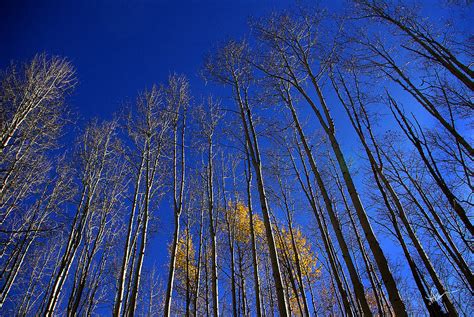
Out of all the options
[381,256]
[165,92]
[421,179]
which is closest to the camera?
[381,256]

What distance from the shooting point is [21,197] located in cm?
970

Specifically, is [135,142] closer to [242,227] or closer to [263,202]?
[263,202]

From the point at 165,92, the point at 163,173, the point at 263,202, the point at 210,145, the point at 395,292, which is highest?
the point at 165,92

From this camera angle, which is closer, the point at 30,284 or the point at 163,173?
the point at 163,173

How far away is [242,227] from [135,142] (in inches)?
297

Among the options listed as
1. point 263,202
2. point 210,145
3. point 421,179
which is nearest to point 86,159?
point 210,145

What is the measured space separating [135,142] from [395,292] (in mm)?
8439

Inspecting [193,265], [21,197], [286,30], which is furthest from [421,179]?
[21,197]

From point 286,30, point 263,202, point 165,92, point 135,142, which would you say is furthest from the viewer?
point 165,92

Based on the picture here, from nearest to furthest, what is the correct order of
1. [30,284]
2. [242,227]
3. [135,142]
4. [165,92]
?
[135,142] < [165,92] < [30,284] < [242,227]

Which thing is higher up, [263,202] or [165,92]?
Answer: [165,92]

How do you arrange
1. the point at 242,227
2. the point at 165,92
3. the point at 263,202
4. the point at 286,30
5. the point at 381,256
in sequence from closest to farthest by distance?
the point at 381,256
the point at 263,202
the point at 286,30
the point at 165,92
the point at 242,227

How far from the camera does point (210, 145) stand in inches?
375

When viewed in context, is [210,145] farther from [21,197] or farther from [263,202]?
[21,197]
